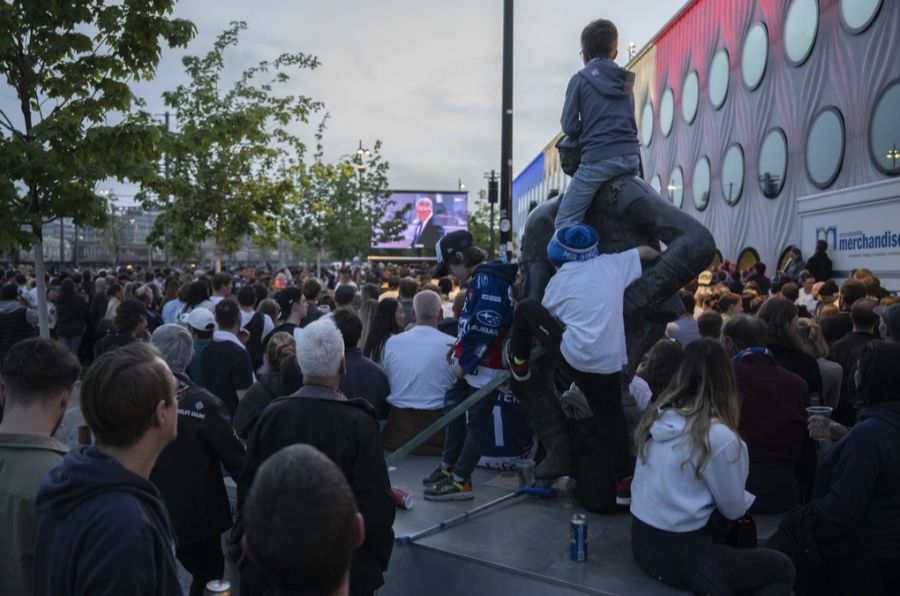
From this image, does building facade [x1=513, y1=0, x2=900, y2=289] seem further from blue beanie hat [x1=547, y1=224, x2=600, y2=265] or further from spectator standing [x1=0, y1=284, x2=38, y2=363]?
spectator standing [x1=0, y1=284, x2=38, y2=363]

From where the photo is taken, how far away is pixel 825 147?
1653 cm

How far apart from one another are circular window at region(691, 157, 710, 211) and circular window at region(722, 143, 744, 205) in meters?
1.24

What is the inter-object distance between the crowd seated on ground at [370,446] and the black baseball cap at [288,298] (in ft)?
7.03

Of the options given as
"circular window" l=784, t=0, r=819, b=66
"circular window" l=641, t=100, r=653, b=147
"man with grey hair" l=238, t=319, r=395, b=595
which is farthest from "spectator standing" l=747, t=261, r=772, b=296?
"circular window" l=641, t=100, r=653, b=147

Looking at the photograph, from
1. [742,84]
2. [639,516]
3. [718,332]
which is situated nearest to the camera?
[639,516]

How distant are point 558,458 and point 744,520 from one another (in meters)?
1.85

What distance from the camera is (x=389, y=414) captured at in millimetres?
6988

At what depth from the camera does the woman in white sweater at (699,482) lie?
3607mm

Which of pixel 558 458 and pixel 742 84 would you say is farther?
pixel 742 84

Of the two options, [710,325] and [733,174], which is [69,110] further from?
[733,174]

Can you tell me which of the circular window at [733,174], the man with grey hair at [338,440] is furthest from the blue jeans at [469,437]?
the circular window at [733,174]

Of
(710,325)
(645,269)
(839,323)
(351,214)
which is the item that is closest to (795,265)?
(839,323)

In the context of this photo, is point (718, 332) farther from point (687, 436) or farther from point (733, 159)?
point (733, 159)

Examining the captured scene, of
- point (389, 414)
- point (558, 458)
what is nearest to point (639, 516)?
point (558, 458)
